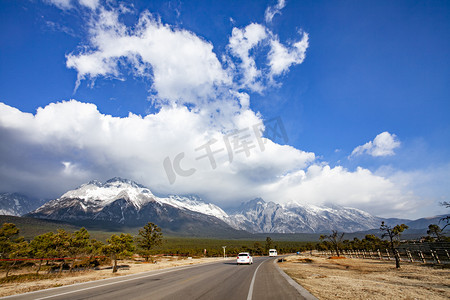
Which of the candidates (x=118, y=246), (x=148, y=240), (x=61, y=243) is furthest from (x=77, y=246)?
(x=148, y=240)

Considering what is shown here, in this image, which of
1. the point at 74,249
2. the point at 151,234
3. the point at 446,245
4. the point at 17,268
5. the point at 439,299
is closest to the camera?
the point at 439,299

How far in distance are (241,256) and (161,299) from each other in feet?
88.3

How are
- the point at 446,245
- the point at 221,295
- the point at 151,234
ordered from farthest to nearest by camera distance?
the point at 151,234
the point at 446,245
the point at 221,295

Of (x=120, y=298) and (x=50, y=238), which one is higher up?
(x=50, y=238)

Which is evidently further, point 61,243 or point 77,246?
point 77,246

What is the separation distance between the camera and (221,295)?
10.8 metres

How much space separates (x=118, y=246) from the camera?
98.2ft

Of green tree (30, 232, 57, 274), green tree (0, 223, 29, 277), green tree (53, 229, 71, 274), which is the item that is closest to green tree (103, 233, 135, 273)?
green tree (53, 229, 71, 274)

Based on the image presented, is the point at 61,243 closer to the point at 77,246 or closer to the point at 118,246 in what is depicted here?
the point at 77,246

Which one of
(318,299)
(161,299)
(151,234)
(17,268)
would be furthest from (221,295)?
(151,234)

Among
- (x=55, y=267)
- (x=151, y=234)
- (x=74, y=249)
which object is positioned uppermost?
(x=151, y=234)

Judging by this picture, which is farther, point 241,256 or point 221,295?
point 241,256

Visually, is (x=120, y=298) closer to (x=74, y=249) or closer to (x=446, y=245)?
(x=74, y=249)

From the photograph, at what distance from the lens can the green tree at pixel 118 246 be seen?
29.5 meters
